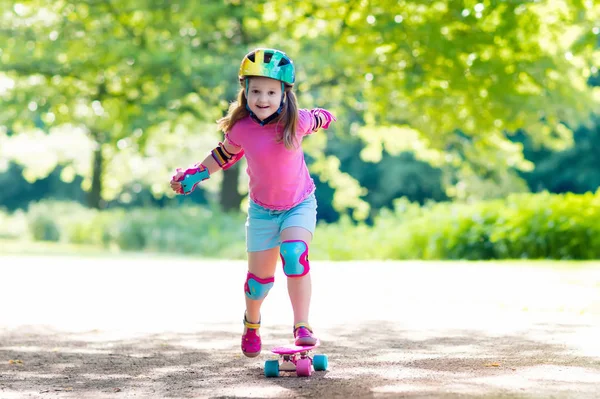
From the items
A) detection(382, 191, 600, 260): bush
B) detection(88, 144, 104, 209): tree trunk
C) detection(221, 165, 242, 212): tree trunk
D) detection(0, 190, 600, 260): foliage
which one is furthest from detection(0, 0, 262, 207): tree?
detection(88, 144, 104, 209): tree trunk

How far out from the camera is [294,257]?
17.6ft

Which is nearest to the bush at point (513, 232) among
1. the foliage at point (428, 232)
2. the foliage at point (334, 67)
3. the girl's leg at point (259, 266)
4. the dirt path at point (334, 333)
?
the foliage at point (428, 232)

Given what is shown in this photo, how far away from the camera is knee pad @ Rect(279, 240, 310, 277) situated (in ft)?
17.6

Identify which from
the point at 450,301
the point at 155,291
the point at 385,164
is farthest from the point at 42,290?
the point at 385,164

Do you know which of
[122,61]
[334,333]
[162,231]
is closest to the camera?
[334,333]

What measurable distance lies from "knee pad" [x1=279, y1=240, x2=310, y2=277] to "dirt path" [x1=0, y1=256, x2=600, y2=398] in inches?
23.6

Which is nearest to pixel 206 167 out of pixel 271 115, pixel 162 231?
pixel 271 115

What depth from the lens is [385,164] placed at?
41344 mm

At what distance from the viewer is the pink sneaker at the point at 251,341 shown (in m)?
5.72

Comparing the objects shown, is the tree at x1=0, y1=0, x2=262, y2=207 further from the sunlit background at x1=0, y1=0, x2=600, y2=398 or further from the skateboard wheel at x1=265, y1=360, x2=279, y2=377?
the skateboard wheel at x1=265, y1=360, x2=279, y2=377

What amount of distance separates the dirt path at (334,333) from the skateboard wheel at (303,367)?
6 centimetres

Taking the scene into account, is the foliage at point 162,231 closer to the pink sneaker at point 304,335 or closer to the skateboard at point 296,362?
the skateboard at point 296,362

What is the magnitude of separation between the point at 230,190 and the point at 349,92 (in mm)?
4243

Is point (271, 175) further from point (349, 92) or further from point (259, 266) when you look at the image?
point (349, 92)
